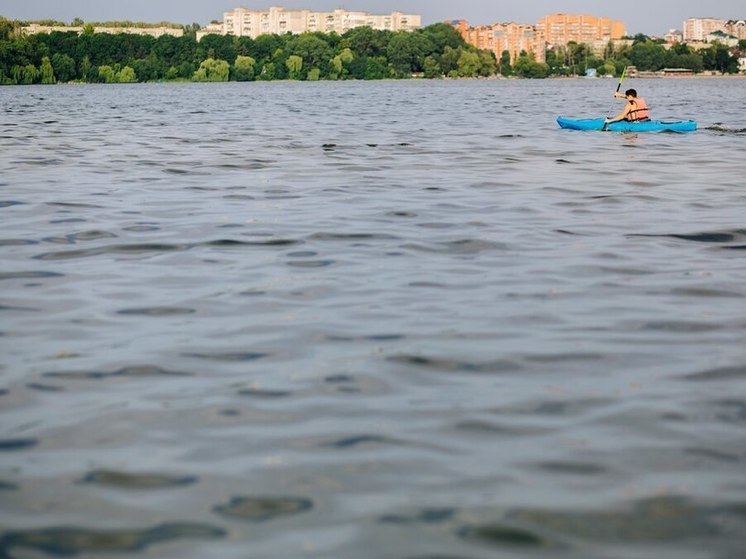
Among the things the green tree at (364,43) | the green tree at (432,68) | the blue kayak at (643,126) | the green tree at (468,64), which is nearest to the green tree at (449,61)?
the green tree at (432,68)

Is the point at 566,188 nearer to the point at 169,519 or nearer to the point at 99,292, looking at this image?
the point at 99,292

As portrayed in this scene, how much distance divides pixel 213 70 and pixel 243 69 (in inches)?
200

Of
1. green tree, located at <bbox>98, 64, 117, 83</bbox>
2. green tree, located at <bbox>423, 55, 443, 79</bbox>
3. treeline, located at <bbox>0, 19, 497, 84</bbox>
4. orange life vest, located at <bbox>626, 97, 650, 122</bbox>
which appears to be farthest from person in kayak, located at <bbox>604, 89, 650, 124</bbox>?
green tree, located at <bbox>423, 55, 443, 79</bbox>

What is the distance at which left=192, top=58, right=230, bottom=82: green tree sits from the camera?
152m

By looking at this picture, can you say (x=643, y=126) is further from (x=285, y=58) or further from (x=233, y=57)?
(x=233, y=57)

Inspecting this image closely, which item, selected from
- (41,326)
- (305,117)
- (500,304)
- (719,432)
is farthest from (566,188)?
(305,117)

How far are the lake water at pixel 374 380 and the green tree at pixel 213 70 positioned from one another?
14341cm

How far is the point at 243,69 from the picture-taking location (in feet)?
510

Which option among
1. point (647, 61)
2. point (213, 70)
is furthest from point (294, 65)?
point (647, 61)

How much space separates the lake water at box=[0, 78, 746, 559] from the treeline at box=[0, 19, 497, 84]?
12436cm

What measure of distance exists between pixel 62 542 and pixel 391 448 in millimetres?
1247

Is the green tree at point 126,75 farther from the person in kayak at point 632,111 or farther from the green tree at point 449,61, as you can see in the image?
the person in kayak at point 632,111

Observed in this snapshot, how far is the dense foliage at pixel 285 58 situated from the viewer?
137 m

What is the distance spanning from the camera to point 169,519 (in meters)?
3.63
